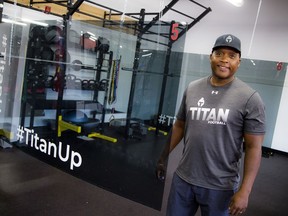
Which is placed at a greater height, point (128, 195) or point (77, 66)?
point (77, 66)

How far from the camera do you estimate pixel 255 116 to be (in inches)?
49.2

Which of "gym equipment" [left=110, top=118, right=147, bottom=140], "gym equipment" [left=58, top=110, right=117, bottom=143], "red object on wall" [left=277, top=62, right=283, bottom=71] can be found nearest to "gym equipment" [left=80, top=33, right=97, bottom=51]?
"gym equipment" [left=58, top=110, right=117, bottom=143]

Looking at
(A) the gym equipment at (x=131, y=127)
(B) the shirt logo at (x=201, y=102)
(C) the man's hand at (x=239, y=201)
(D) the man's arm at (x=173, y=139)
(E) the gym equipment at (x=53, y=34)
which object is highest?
(E) the gym equipment at (x=53, y=34)

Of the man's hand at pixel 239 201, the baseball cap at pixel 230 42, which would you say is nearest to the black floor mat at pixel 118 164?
the man's hand at pixel 239 201

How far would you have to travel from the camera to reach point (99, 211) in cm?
245

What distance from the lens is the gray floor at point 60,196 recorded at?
2406 mm

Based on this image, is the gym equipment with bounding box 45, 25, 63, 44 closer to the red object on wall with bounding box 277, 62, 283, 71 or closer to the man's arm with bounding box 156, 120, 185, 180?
the man's arm with bounding box 156, 120, 185, 180

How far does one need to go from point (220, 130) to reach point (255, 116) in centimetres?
17

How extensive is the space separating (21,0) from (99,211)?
3903 mm

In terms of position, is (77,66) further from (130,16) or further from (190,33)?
(190,33)

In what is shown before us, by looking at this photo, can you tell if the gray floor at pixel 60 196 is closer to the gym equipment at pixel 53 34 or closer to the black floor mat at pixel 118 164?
the black floor mat at pixel 118 164

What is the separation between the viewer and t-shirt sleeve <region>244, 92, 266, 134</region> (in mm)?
1252

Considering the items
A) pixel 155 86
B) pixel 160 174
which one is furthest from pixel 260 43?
pixel 160 174

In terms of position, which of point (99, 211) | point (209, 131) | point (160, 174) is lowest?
point (99, 211)
